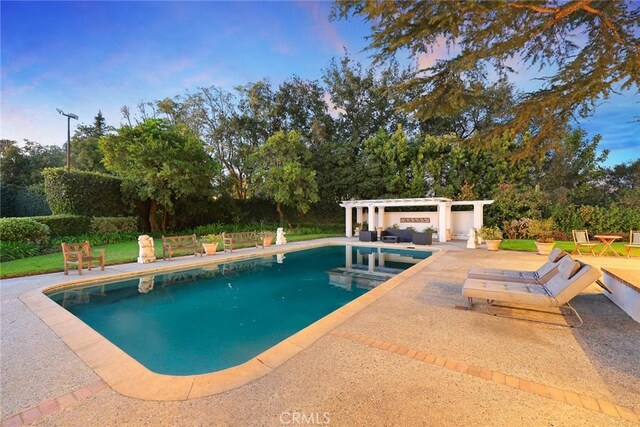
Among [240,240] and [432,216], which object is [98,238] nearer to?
[240,240]

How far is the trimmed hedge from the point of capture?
44.5 feet

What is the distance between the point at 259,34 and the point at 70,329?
35.1ft

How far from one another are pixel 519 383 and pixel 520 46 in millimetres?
5360

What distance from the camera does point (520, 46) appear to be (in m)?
5.07

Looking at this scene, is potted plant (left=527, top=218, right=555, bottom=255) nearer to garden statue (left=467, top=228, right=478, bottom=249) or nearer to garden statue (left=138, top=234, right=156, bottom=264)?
garden statue (left=467, top=228, right=478, bottom=249)

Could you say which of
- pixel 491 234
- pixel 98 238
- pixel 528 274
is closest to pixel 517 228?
pixel 491 234

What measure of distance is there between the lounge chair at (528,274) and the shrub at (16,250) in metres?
13.1

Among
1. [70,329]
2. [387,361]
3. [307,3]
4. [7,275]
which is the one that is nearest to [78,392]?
[70,329]

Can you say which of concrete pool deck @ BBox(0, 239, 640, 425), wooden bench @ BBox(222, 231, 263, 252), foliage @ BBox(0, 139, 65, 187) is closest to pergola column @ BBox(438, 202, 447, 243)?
wooden bench @ BBox(222, 231, 263, 252)

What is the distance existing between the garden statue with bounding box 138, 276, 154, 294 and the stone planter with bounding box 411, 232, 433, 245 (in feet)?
38.5

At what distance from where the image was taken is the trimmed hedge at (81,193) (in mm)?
13562

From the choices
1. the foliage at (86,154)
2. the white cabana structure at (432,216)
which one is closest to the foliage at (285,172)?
the white cabana structure at (432,216)

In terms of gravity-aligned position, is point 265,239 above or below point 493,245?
above

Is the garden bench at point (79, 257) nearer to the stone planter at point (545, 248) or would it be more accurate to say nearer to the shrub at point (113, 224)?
the shrub at point (113, 224)
